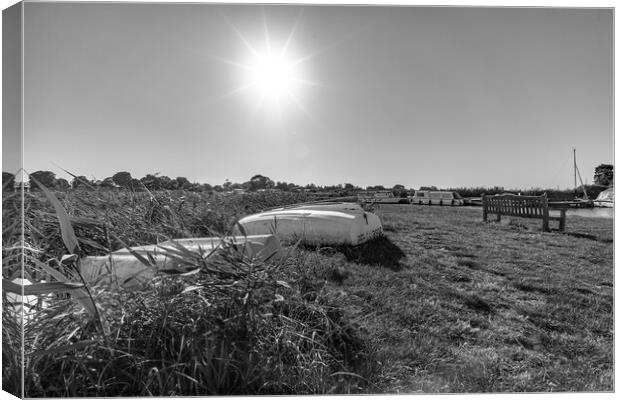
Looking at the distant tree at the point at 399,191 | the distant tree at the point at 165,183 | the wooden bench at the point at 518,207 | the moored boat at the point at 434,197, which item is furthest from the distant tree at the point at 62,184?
the wooden bench at the point at 518,207

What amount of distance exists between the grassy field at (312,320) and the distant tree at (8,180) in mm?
100

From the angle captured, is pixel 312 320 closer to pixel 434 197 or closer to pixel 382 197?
pixel 382 197

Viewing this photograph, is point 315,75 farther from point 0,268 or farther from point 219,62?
point 0,268

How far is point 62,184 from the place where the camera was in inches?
68.0

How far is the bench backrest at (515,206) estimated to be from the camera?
2824 mm

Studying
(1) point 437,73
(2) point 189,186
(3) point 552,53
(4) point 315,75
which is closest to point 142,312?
(2) point 189,186

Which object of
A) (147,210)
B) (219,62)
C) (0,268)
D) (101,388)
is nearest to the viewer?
(101,388)

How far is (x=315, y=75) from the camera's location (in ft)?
5.49

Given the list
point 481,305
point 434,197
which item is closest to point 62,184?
point 434,197

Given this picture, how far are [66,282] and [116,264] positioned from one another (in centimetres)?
24

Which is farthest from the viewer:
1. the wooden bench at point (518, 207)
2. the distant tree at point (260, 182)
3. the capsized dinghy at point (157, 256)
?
the wooden bench at point (518, 207)

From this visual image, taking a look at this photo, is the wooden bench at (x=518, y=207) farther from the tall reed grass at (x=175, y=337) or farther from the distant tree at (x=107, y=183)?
the distant tree at (x=107, y=183)

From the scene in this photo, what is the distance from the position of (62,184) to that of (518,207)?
3.42 meters

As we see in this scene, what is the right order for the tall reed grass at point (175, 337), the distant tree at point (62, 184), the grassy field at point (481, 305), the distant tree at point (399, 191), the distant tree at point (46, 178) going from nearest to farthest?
1. the tall reed grass at point (175, 337)
2. the grassy field at point (481, 305)
3. the distant tree at point (46, 178)
4. the distant tree at point (62, 184)
5. the distant tree at point (399, 191)
